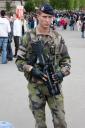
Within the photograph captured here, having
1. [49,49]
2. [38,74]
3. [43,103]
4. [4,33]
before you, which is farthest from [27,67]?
[4,33]

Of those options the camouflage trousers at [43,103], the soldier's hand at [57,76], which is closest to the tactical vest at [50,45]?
the soldier's hand at [57,76]

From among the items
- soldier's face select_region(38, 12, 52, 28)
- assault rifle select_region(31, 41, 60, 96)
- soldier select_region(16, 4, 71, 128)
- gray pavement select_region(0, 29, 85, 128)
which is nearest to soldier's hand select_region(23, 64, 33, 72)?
soldier select_region(16, 4, 71, 128)

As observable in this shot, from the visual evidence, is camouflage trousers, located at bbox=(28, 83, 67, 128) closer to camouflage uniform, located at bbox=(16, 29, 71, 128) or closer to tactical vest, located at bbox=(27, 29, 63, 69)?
camouflage uniform, located at bbox=(16, 29, 71, 128)

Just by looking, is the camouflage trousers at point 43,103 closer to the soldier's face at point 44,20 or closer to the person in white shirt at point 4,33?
the soldier's face at point 44,20

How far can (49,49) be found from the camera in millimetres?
5801

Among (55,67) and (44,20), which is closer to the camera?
(44,20)

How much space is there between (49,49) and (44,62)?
162 millimetres

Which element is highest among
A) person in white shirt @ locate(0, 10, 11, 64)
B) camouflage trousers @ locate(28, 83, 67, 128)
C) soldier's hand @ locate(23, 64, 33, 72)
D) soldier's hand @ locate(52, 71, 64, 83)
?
soldier's hand @ locate(23, 64, 33, 72)

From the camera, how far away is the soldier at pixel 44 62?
18.8ft

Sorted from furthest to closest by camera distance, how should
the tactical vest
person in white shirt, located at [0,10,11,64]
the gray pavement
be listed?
1. person in white shirt, located at [0,10,11,64]
2. the gray pavement
3. the tactical vest

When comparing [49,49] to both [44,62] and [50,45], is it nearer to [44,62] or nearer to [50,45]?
[50,45]

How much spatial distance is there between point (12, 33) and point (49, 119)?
35.5 feet

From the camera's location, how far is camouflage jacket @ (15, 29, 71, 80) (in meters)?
5.80

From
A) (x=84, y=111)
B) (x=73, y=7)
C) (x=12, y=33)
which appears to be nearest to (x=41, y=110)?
(x=84, y=111)
